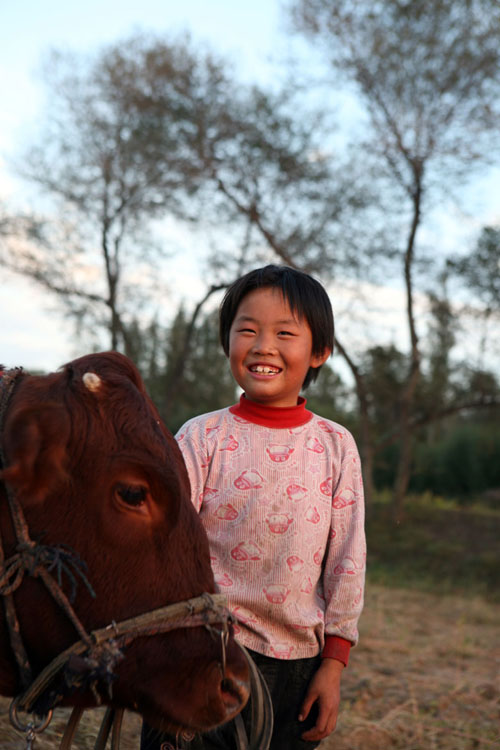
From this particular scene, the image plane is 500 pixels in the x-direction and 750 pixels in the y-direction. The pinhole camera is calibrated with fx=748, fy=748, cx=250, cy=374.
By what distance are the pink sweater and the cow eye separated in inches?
22.0

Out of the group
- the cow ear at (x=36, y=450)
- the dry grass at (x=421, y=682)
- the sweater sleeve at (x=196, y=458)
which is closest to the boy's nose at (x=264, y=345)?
the sweater sleeve at (x=196, y=458)

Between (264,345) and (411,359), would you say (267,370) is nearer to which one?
(264,345)

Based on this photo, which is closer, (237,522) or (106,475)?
(106,475)

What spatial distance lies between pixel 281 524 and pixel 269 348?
1.66 ft

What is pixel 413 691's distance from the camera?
4.96 m

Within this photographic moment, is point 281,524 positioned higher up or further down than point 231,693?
higher up

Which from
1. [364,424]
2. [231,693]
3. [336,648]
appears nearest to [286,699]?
[336,648]

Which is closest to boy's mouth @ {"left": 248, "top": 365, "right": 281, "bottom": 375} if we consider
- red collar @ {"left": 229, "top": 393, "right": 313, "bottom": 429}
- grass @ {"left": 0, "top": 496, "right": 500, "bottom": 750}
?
red collar @ {"left": 229, "top": 393, "right": 313, "bottom": 429}

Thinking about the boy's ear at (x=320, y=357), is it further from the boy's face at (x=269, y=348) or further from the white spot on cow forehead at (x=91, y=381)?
the white spot on cow forehead at (x=91, y=381)

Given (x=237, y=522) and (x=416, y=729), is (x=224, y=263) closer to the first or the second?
(x=416, y=729)

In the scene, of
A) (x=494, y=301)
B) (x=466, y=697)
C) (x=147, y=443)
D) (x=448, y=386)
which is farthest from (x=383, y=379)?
(x=147, y=443)

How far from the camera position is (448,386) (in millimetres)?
15914

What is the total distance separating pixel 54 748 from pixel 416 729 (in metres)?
2.04

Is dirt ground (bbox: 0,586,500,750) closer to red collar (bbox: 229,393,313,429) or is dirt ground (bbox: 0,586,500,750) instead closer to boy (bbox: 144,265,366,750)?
boy (bbox: 144,265,366,750)
